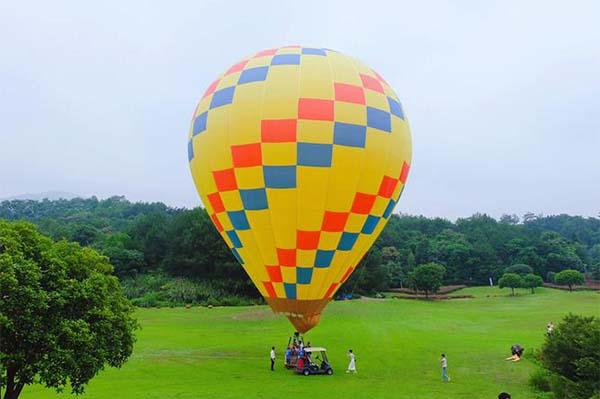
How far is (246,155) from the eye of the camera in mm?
13797

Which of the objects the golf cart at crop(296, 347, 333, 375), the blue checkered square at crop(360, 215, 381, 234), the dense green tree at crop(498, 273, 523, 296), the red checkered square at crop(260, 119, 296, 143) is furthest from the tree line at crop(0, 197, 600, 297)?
the red checkered square at crop(260, 119, 296, 143)

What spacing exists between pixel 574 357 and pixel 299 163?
10.0 meters

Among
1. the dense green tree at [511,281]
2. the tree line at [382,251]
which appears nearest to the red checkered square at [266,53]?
the tree line at [382,251]

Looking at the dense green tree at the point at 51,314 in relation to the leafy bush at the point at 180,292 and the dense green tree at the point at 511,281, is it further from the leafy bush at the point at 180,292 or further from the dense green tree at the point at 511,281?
the dense green tree at the point at 511,281

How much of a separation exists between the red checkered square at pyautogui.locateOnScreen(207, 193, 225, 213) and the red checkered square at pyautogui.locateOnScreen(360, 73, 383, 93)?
5233mm

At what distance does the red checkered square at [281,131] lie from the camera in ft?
44.1

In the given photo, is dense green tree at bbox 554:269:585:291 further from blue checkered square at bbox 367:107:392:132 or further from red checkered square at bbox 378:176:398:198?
blue checkered square at bbox 367:107:392:132

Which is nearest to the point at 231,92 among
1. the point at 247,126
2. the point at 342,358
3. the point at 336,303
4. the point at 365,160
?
the point at 247,126

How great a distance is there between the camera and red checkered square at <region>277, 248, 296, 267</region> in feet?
46.0

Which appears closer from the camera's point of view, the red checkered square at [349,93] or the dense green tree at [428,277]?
the red checkered square at [349,93]

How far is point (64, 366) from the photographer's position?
39.4ft

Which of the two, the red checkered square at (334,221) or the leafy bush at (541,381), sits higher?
the red checkered square at (334,221)

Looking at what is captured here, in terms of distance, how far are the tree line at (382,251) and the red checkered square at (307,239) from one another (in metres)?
36.6

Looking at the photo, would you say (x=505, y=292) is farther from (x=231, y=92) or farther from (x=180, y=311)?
(x=231, y=92)
